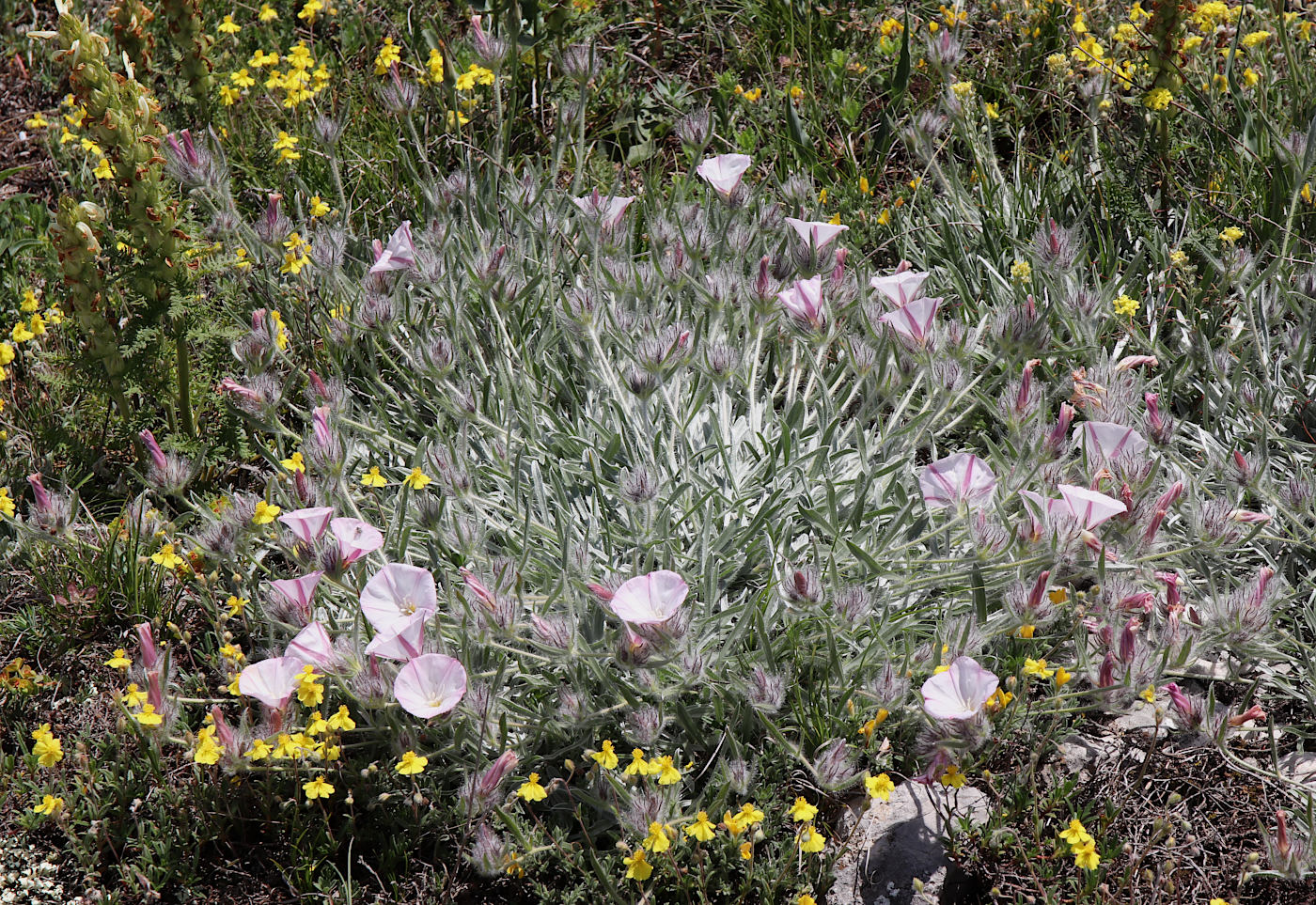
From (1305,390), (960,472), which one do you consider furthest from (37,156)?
(1305,390)

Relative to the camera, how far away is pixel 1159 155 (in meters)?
3.43

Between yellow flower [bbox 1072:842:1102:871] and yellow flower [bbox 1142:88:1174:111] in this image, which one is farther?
yellow flower [bbox 1142:88:1174:111]

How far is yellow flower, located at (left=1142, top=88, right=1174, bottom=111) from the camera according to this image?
10.5ft

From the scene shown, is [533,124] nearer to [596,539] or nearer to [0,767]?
[596,539]

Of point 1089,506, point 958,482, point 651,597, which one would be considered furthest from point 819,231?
point 651,597

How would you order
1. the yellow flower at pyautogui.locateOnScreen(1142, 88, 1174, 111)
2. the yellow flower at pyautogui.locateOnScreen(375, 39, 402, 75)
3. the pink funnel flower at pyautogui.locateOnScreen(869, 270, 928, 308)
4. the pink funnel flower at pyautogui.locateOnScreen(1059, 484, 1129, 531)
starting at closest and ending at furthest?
the pink funnel flower at pyautogui.locateOnScreen(1059, 484, 1129, 531), the pink funnel flower at pyautogui.locateOnScreen(869, 270, 928, 308), the yellow flower at pyautogui.locateOnScreen(1142, 88, 1174, 111), the yellow flower at pyautogui.locateOnScreen(375, 39, 402, 75)

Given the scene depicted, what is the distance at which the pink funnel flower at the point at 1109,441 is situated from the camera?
2162mm

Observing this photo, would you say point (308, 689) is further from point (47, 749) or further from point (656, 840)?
point (656, 840)

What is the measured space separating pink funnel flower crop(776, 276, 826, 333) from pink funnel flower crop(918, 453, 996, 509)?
449 mm

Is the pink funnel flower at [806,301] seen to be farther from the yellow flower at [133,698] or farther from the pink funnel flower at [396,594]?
the yellow flower at [133,698]

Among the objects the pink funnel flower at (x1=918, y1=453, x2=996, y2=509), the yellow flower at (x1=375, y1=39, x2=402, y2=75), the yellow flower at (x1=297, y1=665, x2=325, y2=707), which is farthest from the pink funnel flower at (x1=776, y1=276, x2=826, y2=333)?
the yellow flower at (x1=375, y1=39, x2=402, y2=75)

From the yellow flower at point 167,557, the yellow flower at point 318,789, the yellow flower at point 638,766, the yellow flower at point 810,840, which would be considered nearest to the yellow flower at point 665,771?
the yellow flower at point 638,766

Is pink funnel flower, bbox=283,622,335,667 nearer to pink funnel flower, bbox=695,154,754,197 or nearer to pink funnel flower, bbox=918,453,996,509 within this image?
pink funnel flower, bbox=918,453,996,509

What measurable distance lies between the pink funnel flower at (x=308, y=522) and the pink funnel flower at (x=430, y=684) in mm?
348
